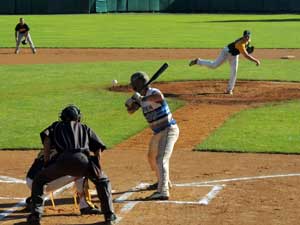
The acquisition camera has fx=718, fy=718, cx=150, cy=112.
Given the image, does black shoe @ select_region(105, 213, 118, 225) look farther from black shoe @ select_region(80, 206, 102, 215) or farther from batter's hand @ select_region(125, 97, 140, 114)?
batter's hand @ select_region(125, 97, 140, 114)

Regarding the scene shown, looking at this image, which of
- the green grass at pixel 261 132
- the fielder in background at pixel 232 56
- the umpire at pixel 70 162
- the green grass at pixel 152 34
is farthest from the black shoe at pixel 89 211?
the green grass at pixel 152 34

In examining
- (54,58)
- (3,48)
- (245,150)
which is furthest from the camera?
(3,48)

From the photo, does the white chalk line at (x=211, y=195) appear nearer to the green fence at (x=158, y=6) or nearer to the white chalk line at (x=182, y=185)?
the white chalk line at (x=182, y=185)

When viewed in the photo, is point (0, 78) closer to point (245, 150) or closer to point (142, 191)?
point (245, 150)

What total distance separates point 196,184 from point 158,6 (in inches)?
2834

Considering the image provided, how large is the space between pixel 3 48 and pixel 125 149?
26.1m

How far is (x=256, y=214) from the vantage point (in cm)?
964

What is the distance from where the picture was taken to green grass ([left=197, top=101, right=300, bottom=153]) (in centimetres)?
1460

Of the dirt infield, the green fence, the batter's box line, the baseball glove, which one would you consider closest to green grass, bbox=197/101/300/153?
the dirt infield

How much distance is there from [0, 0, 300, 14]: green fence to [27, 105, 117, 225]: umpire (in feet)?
227

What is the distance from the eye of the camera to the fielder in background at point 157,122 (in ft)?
33.3

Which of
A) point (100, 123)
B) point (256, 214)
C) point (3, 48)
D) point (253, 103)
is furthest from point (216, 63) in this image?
point (3, 48)

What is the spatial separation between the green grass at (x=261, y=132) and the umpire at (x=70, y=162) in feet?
18.5

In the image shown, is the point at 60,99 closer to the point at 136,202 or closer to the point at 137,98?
the point at 136,202
